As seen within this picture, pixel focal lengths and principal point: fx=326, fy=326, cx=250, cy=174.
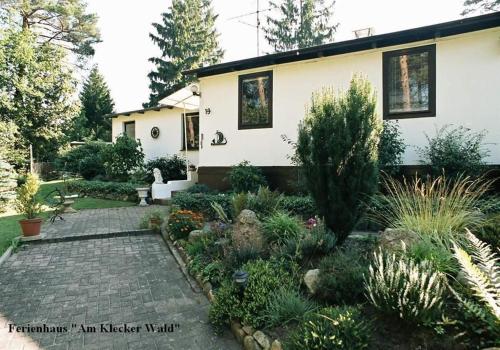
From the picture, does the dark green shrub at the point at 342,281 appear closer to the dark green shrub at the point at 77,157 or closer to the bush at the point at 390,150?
the bush at the point at 390,150

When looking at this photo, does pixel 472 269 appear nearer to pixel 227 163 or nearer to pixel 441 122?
pixel 441 122

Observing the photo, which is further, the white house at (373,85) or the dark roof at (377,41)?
the white house at (373,85)

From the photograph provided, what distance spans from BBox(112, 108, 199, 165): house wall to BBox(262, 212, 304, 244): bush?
8789mm

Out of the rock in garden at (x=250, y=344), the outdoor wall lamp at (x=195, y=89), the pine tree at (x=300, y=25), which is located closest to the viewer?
the rock in garden at (x=250, y=344)

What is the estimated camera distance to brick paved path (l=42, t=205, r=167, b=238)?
7361 mm

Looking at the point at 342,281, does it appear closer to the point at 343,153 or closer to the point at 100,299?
the point at 343,153

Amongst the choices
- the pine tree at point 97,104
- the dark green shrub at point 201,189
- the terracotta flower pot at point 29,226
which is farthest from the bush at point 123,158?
the pine tree at point 97,104

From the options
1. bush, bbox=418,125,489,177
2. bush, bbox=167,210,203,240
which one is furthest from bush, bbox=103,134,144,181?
bush, bbox=418,125,489,177

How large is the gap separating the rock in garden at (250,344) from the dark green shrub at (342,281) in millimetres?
822

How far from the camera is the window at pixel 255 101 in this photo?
30.7 feet

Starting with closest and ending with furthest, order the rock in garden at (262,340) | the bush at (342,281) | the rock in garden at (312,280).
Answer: the rock in garden at (262,340), the bush at (342,281), the rock in garden at (312,280)

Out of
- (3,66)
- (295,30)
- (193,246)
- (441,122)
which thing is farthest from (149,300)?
(295,30)

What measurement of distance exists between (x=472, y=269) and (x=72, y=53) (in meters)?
25.8

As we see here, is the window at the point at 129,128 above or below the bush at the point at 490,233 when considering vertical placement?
above
